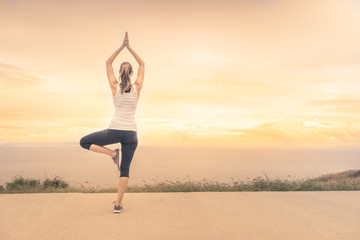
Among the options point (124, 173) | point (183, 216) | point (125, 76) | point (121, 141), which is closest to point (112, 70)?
point (125, 76)

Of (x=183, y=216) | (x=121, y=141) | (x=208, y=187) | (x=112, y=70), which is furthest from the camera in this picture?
(x=208, y=187)

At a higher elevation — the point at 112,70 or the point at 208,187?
the point at 112,70

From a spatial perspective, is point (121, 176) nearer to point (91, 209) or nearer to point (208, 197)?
point (91, 209)

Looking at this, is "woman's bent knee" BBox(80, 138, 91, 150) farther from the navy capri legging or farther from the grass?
the grass

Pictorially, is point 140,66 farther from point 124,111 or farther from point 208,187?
point 208,187

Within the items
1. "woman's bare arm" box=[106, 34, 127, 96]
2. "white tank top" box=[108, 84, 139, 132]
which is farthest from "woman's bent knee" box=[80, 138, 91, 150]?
"woman's bare arm" box=[106, 34, 127, 96]

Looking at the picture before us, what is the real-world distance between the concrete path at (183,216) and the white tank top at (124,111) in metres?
1.23

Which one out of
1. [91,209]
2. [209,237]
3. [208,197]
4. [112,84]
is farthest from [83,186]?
[209,237]

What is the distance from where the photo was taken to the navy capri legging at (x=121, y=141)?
478 cm

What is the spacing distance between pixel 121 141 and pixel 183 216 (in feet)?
4.35

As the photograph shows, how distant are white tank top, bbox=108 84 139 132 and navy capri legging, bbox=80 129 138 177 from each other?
0.07 metres

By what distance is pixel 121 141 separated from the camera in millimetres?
4887

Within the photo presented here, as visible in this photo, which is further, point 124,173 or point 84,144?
point 124,173

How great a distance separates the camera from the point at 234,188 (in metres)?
7.23
